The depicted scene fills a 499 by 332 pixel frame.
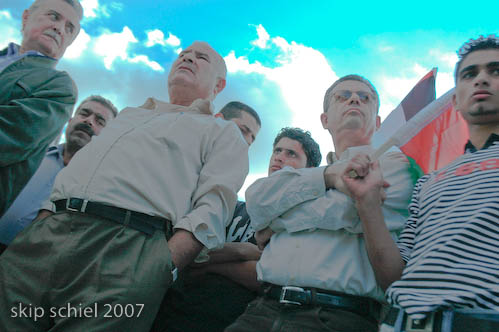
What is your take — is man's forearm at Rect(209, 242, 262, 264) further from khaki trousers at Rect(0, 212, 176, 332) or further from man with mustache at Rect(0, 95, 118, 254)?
man with mustache at Rect(0, 95, 118, 254)

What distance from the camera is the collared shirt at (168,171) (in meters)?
2.18

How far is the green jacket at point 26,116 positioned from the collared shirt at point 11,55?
0.09m

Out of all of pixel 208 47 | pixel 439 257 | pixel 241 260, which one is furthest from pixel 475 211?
pixel 208 47

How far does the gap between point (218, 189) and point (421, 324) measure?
1.31m

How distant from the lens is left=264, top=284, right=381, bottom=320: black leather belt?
1854 millimetres

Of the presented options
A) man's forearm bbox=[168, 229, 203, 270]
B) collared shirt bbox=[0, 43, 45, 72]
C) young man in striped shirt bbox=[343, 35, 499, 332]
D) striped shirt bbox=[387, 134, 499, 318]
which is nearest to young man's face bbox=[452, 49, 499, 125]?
young man in striped shirt bbox=[343, 35, 499, 332]

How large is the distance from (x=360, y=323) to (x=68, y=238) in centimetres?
153

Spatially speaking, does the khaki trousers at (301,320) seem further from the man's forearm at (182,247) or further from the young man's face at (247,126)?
the young man's face at (247,126)

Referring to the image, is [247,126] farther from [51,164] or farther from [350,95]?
[51,164]

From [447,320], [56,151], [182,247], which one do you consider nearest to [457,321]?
[447,320]

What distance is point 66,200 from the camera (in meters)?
2.21

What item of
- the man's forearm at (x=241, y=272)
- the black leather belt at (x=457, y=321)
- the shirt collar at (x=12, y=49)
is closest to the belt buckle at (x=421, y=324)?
the black leather belt at (x=457, y=321)

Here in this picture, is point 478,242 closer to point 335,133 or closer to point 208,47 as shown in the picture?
point 335,133

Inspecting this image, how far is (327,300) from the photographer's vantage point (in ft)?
6.09
